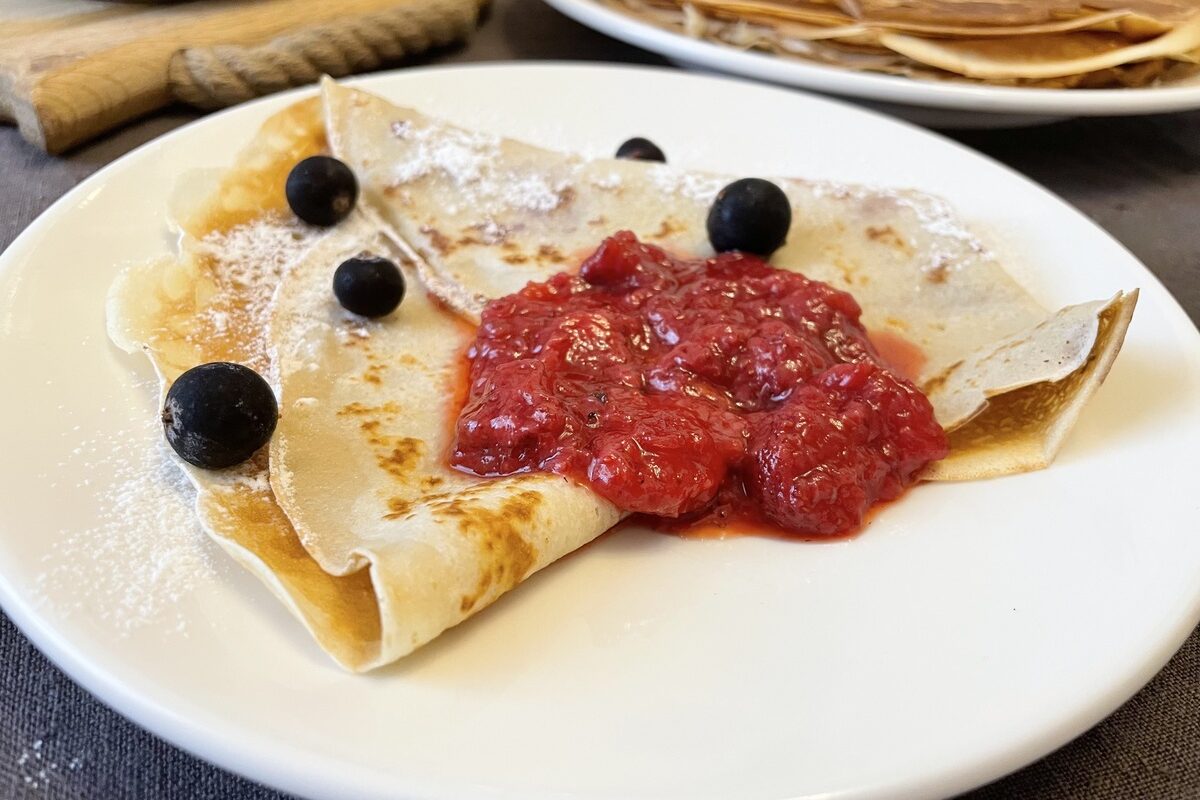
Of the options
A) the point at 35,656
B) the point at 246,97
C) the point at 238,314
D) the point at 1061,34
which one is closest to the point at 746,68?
the point at 1061,34

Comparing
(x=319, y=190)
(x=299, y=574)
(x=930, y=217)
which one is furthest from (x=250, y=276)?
(x=930, y=217)

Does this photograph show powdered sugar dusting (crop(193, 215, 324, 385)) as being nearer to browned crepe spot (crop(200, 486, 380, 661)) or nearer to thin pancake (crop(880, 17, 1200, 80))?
browned crepe spot (crop(200, 486, 380, 661))

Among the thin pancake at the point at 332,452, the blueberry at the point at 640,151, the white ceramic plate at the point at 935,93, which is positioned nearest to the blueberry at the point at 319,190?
the thin pancake at the point at 332,452

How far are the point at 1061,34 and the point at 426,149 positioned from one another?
2.33 m

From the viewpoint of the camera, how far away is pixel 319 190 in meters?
Answer: 2.40

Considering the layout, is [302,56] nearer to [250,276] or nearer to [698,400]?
[250,276]

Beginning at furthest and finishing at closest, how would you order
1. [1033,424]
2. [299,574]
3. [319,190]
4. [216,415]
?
[319,190], [1033,424], [216,415], [299,574]

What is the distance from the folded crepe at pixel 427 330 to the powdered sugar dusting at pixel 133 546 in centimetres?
5

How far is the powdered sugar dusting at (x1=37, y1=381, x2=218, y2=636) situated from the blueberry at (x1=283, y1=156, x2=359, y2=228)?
2.80ft

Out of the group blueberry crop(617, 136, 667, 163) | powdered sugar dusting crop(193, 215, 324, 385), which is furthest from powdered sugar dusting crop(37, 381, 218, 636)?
blueberry crop(617, 136, 667, 163)

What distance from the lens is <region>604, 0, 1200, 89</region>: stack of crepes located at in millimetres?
3311

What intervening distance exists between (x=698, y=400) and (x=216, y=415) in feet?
2.90

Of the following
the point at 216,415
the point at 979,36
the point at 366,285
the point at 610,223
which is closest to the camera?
the point at 216,415

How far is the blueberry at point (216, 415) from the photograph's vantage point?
162cm
